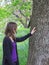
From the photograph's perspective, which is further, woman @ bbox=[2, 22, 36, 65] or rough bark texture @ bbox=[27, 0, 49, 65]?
rough bark texture @ bbox=[27, 0, 49, 65]

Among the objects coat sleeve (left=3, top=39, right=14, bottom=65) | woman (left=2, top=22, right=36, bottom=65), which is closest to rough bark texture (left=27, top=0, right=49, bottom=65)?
woman (left=2, top=22, right=36, bottom=65)

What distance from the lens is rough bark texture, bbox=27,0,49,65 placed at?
5.97 m

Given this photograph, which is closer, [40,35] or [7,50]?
[7,50]

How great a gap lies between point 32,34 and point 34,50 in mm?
512

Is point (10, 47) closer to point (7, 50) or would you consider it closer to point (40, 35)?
point (7, 50)

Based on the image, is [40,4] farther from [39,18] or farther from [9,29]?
[9,29]

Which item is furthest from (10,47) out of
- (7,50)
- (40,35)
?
(40,35)

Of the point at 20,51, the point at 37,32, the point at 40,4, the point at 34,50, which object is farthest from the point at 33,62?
the point at 20,51

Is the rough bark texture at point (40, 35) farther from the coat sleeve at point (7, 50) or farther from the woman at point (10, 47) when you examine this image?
the coat sleeve at point (7, 50)

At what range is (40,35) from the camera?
600 cm

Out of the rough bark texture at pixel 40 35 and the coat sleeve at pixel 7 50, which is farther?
the rough bark texture at pixel 40 35

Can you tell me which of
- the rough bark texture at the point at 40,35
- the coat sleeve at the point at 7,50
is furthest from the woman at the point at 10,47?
the rough bark texture at the point at 40,35

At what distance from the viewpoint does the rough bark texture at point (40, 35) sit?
597cm

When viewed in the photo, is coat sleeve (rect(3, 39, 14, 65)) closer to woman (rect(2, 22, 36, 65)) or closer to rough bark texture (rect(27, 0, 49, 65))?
woman (rect(2, 22, 36, 65))
